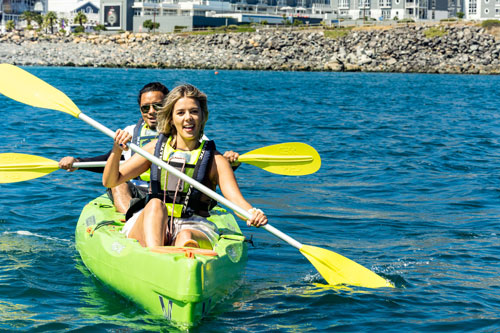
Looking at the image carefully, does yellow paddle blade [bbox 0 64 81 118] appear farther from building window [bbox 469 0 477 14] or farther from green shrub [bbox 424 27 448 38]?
building window [bbox 469 0 477 14]

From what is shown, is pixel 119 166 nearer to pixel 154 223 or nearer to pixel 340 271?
pixel 154 223

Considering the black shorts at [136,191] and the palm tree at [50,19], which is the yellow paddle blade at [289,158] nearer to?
the black shorts at [136,191]

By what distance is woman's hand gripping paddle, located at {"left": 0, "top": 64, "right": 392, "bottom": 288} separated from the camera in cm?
456

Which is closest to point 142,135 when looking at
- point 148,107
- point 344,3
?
point 148,107

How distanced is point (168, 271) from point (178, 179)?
82cm

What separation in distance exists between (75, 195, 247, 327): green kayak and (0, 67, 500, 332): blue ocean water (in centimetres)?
13

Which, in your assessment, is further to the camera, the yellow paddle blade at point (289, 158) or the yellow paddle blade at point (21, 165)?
the yellow paddle blade at point (289, 158)

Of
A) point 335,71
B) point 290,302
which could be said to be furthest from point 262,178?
point 335,71

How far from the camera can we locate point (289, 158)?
5.52 meters

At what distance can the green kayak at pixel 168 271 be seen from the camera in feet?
13.2

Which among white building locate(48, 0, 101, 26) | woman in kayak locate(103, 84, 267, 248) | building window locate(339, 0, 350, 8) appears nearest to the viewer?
woman in kayak locate(103, 84, 267, 248)

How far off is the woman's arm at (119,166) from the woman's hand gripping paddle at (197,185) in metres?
0.14

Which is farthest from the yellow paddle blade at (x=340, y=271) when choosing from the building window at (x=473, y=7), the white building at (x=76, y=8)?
the white building at (x=76, y=8)

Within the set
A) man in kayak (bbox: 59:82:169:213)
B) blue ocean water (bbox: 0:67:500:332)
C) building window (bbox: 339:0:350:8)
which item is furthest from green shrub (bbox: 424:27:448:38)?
man in kayak (bbox: 59:82:169:213)
